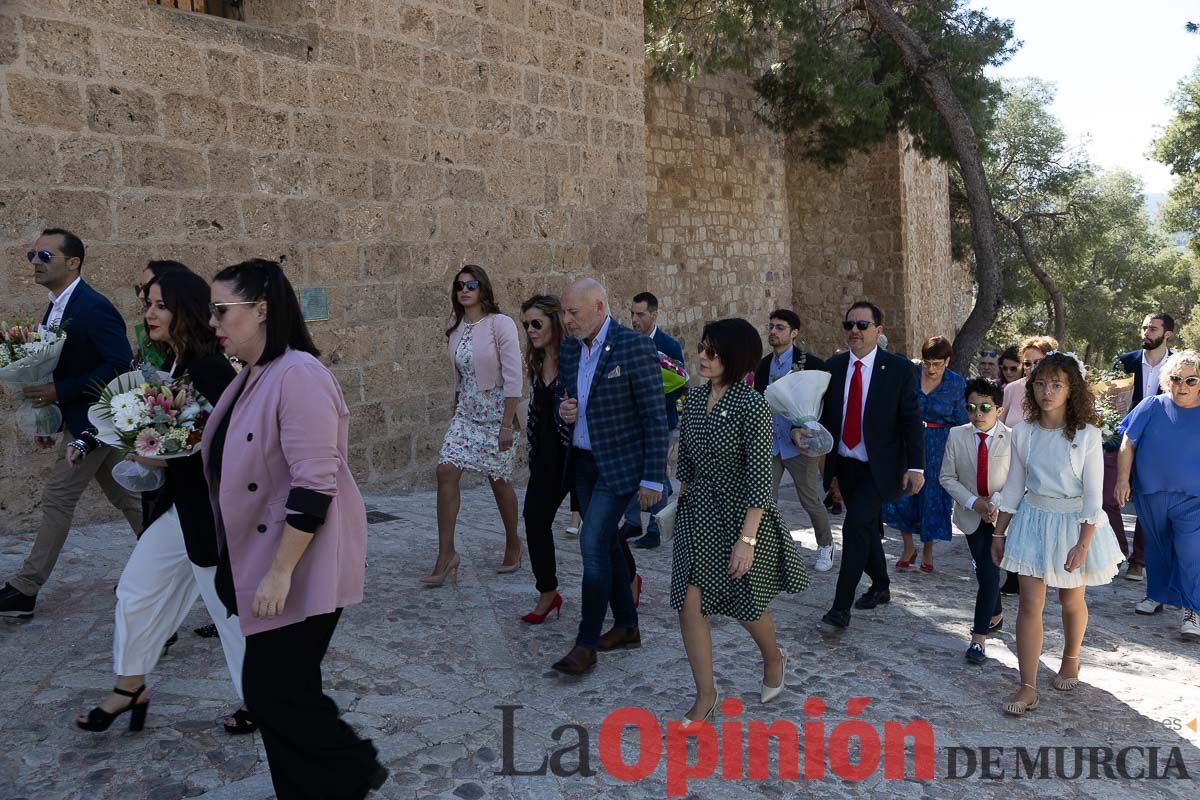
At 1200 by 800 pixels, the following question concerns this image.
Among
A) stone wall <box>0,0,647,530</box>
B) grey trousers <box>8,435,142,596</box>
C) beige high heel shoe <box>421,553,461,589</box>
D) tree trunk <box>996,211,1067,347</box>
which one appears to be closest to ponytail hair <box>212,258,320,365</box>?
grey trousers <box>8,435,142,596</box>

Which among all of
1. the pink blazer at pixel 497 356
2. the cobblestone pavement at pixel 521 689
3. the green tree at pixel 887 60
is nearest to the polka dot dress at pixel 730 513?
the cobblestone pavement at pixel 521 689

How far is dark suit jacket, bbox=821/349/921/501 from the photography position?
5.40 m

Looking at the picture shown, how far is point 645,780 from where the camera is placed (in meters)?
3.67

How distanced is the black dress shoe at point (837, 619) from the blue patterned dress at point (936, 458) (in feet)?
5.24

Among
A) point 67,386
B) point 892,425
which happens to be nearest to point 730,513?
point 892,425

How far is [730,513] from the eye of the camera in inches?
161

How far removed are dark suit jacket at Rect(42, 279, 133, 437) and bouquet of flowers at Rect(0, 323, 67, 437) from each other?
0.06 m

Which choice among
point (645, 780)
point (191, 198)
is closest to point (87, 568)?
point (191, 198)

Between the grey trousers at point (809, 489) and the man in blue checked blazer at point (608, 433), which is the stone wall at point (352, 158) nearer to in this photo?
the grey trousers at point (809, 489)

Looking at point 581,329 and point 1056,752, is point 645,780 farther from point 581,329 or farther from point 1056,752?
point 581,329

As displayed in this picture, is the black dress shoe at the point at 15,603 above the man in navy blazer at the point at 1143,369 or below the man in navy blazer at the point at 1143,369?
below

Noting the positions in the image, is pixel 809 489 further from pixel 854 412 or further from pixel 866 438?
pixel 866 438

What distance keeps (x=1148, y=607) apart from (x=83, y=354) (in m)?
5.82

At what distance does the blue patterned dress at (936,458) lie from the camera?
6.68m
